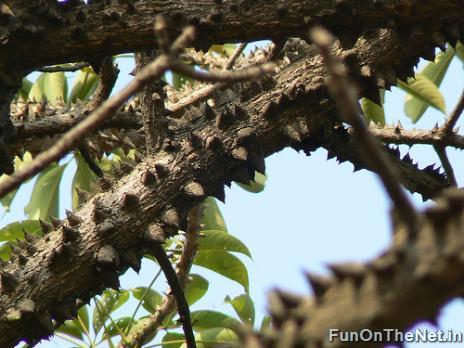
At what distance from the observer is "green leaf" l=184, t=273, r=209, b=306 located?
3506mm

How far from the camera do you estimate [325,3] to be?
7.41 ft

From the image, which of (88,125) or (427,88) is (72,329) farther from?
(88,125)

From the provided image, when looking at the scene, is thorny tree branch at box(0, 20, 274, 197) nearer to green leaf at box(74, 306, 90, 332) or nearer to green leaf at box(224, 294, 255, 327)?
green leaf at box(224, 294, 255, 327)

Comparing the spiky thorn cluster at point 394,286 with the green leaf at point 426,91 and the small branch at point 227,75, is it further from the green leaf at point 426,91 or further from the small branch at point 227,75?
the green leaf at point 426,91

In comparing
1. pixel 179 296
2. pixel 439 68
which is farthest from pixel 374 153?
pixel 439 68

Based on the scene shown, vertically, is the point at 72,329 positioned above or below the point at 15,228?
below

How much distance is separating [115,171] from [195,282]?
1085 millimetres

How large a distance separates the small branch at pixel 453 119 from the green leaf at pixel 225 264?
3.08 feet

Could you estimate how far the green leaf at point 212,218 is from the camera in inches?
144

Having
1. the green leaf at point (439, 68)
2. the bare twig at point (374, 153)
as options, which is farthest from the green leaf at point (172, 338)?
the bare twig at point (374, 153)

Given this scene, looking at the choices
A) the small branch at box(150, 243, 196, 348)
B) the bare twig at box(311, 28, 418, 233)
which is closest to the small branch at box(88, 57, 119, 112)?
the small branch at box(150, 243, 196, 348)

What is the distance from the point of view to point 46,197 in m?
4.41

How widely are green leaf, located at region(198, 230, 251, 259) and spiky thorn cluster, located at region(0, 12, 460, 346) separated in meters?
0.75

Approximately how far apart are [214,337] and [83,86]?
6.44 ft
